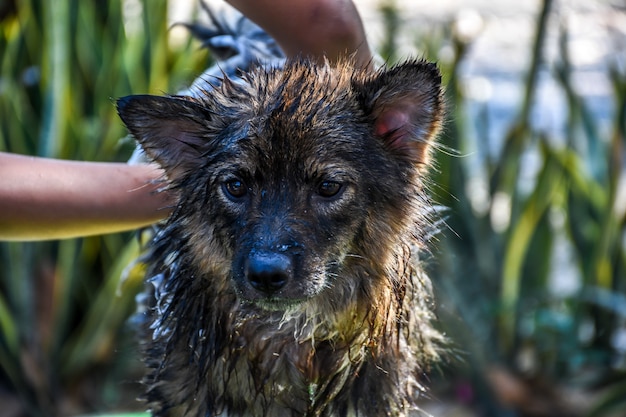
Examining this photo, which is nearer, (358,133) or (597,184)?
(358,133)

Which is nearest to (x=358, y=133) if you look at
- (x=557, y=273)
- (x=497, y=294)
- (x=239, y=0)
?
(x=239, y=0)

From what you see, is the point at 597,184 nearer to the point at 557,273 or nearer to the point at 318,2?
the point at 557,273

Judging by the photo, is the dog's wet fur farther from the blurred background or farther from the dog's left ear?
the blurred background

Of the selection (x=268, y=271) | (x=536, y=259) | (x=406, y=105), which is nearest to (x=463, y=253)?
(x=536, y=259)

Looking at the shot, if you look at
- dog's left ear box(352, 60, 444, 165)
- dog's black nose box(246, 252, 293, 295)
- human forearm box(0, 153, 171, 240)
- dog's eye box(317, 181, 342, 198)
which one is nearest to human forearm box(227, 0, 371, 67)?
dog's left ear box(352, 60, 444, 165)

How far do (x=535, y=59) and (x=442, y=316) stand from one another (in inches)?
52.5

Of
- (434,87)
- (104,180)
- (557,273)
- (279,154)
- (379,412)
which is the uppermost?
(434,87)

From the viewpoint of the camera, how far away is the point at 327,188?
2.54m

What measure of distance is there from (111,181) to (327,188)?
0.59 metres

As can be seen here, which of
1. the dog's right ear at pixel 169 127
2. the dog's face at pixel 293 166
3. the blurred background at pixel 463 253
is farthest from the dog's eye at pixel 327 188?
the blurred background at pixel 463 253

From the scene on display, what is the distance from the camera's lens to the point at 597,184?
509 cm

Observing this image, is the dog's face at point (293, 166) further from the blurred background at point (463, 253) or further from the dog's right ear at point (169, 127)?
the blurred background at point (463, 253)

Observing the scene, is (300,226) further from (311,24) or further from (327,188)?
(311,24)

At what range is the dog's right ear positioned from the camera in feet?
8.33
